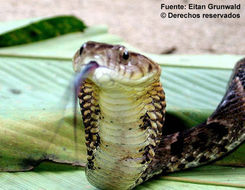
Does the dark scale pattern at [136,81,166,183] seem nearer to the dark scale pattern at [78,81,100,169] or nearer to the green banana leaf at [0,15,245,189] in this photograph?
the dark scale pattern at [78,81,100,169]

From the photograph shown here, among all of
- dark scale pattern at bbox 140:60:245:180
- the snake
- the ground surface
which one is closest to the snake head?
the snake

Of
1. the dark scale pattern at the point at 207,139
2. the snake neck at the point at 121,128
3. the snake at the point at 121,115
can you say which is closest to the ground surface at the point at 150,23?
the dark scale pattern at the point at 207,139

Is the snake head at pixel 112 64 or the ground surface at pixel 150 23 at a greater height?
the snake head at pixel 112 64

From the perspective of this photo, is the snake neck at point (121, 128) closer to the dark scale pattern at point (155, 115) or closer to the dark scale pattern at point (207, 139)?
the dark scale pattern at point (155, 115)

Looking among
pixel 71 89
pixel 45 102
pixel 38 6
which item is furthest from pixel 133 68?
pixel 38 6

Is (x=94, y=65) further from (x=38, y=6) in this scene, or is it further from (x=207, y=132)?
(x=38, y=6)
